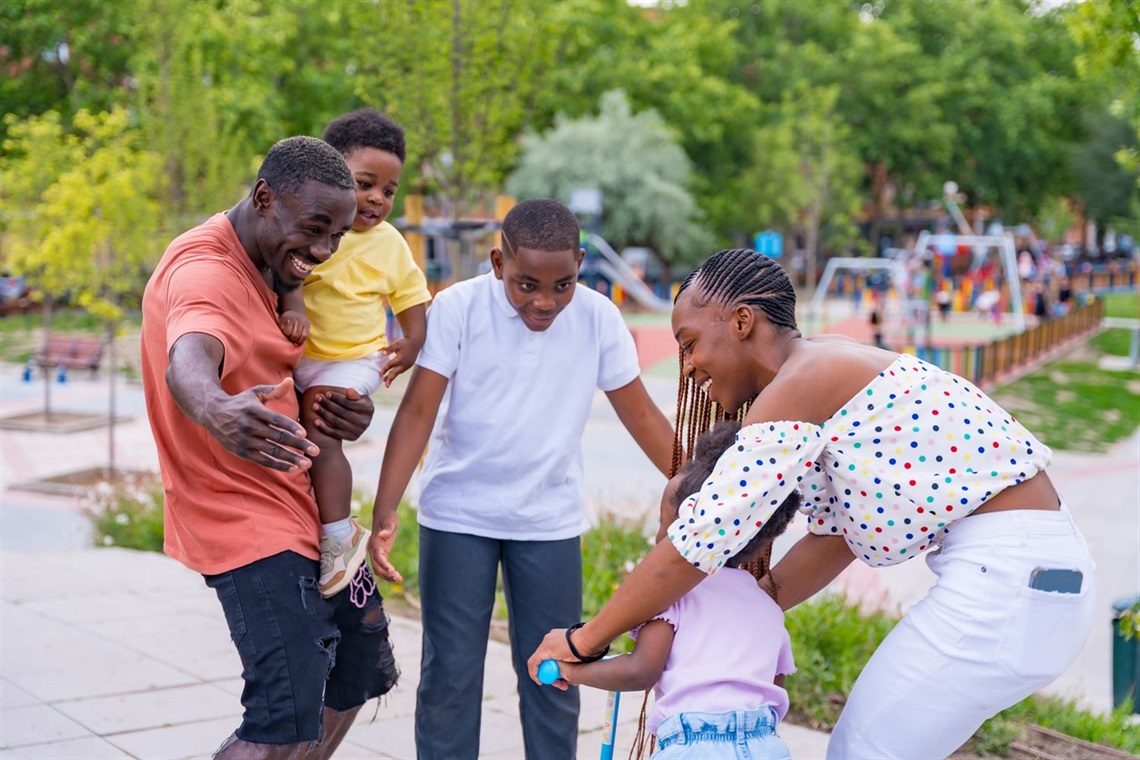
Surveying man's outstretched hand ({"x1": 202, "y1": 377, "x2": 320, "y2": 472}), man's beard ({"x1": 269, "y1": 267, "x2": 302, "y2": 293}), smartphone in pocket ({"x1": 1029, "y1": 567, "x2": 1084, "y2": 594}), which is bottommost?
smartphone in pocket ({"x1": 1029, "y1": 567, "x2": 1084, "y2": 594})

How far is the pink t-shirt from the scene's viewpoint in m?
2.51

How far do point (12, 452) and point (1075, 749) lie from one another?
40.7 ft

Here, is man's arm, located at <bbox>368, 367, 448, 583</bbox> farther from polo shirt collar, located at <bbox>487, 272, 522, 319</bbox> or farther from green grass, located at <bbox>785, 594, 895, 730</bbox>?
green grass, located at <bbox>785, 594, 895, 730</bbox>

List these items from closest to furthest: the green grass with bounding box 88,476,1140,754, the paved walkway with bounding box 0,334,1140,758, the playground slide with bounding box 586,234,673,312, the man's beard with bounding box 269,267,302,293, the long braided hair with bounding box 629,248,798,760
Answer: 1. the long braided hair with bounding box 629,248,798,760
2. the man's beard with bounding box 269,267,302,293
3. the paved walkway with bounding box 0,334,1140,758
4. the green grass with bounding box 88,476,1140,754
5. the playground slide with bounding box 586,234,673,312

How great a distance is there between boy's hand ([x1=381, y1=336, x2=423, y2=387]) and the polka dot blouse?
1249mm

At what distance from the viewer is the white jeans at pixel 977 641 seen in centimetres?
241

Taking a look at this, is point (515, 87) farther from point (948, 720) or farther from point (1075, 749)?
point (948, 720)

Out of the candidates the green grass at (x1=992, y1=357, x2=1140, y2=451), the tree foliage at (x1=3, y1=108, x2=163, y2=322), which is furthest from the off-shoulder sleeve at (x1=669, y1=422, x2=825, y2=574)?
the green grass at (x1=992, y1=357, x2=1140, y2=451)

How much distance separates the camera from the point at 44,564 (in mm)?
7555

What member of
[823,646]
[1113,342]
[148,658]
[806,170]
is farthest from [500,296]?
[806,170]

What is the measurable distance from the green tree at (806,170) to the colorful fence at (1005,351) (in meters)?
8.24

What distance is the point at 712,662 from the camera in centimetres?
253

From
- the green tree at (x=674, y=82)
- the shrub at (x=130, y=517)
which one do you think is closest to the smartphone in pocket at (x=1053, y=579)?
the shrub at (x=130, y=517)

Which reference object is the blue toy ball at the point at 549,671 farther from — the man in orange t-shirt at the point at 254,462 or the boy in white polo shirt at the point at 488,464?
the boy in white polo shirt at the point at 488,464
